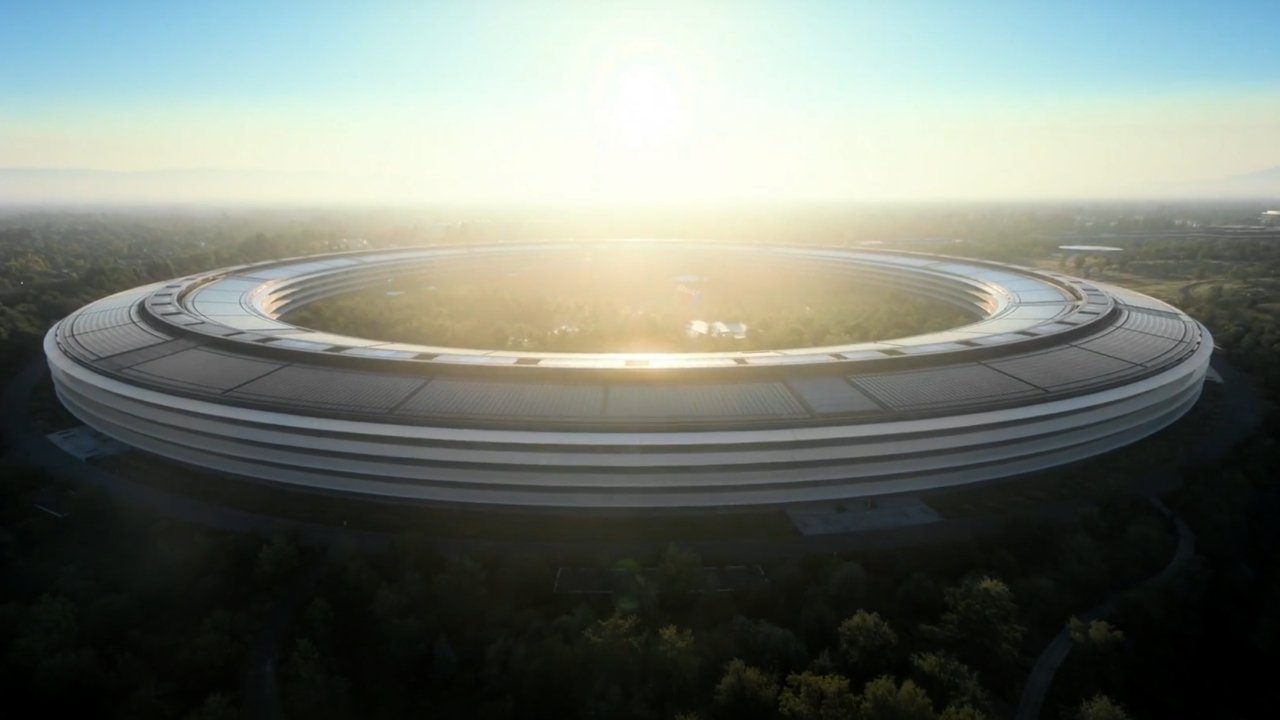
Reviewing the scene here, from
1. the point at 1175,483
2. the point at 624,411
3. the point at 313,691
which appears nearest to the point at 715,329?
the point at 624,411

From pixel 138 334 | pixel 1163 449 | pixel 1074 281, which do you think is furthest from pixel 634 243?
pixel 1163 449

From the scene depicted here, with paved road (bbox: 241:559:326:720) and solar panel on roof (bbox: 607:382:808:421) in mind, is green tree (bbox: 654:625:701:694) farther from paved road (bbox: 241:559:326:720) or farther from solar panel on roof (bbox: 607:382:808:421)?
paved road (bbox: 241:559:326:720)

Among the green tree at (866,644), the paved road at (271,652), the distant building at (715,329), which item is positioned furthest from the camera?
the distant building at (715,329)

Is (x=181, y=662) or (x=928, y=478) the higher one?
(x=928, y=478)

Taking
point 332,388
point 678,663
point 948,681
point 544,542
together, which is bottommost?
point 544,542

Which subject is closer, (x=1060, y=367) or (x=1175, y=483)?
(x=1175, y=483)

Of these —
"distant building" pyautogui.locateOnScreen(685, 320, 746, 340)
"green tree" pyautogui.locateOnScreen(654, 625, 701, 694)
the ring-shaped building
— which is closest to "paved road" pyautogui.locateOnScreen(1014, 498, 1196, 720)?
the ring-shaped building

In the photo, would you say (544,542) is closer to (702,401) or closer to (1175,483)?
(702,401)

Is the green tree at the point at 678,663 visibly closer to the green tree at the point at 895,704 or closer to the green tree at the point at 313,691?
the green tree at the point at 895,704

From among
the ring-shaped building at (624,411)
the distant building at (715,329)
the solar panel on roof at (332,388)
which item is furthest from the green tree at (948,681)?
the distant building at (715,329)

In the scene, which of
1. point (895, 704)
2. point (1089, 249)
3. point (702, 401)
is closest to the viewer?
point (895, 704)

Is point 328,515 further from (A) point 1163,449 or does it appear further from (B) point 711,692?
(A) point 1163,449
